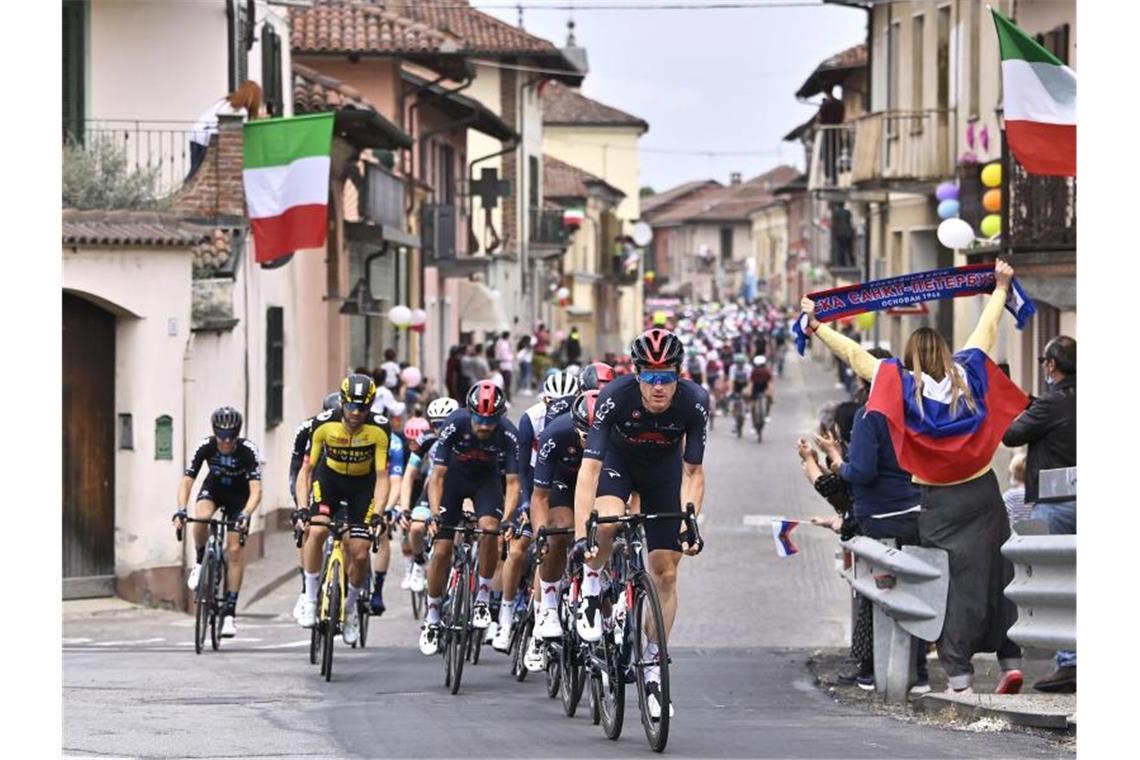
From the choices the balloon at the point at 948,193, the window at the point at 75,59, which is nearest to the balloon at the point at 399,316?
the balloon at the point at 948,193

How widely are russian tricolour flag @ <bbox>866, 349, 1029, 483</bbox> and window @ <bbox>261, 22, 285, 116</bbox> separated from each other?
17.9 m

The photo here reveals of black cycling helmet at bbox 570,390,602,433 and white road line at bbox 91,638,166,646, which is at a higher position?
black cycling helmet at bbox 570,390,602,433

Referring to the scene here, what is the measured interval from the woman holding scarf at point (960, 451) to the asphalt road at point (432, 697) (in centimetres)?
67

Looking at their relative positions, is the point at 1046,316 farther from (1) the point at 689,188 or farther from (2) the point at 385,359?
(1) the point at 689,188

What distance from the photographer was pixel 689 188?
196 metres

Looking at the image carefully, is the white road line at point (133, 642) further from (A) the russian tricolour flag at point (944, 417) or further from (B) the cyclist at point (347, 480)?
(A) the russian tricolour flag at point (944, 417)

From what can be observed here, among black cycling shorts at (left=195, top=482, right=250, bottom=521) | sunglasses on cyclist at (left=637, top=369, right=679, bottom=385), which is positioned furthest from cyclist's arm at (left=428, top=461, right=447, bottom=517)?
sunglasses on cyclist at (left=637, top=369, right=679, bottom=385)

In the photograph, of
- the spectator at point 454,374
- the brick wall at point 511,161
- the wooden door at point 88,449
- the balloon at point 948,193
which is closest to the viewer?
the wooden door at point 88,449

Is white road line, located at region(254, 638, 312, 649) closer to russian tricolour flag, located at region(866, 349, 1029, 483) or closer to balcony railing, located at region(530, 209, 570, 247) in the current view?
russian tricolour flag, located at region(866, 349, 1029, 483)

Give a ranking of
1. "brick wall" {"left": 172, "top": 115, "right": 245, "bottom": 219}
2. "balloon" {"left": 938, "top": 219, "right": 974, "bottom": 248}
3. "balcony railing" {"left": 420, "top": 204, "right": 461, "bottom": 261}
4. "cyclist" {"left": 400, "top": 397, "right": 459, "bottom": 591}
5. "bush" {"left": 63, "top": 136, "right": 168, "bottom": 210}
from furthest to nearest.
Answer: "balcony railing" {"left": 420, "top": 204, "right": 461, "bottom": 261}
"balloon" {"left": 938, "top": 219, "right": 974, "bottom": 248}
"brick wall" {"left": 172, "top": 115, "right": 245, "bottom": 219}
"bush" {"left": 63, "top": 136, "right": 168, "bottom": 210}
"cyclist" {"left": 400, "top": 397, "right": 459, "bottom": 591}

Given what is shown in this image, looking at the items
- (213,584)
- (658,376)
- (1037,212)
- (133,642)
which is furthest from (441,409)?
(1037,212)

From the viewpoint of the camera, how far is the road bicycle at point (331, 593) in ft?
47.9

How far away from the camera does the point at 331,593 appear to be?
15.0 m

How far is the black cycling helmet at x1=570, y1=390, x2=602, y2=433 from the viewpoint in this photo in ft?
42.5
